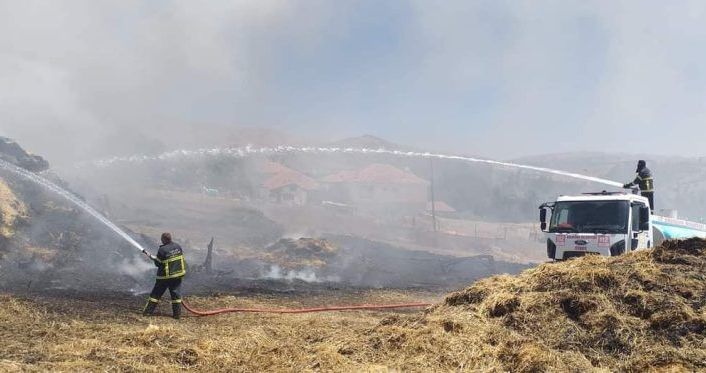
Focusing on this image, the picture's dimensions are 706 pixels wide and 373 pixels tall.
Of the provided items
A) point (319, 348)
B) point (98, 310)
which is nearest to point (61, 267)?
point (98, 310)

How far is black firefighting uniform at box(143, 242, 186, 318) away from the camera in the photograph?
912 centimetres

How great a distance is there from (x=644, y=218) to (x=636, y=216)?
0.16 meters

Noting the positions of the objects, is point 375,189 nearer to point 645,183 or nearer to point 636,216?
point 645,183

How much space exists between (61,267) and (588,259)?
14111 millimetres

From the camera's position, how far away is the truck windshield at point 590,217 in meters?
11.3

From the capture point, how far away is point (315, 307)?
11.5 metres

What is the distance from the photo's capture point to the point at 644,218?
11312mm

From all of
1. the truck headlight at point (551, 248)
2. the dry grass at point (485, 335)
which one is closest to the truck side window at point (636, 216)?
the truck headlight at point (551, 248)

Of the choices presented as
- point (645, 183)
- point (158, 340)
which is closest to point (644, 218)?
point (645, 183)

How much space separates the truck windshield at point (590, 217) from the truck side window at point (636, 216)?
8.5 inches

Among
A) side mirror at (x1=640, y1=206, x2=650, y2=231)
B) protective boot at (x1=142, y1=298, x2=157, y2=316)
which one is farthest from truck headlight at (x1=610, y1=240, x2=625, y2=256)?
protective boot at (x1=142, y1=298, x2=157, y2=316)

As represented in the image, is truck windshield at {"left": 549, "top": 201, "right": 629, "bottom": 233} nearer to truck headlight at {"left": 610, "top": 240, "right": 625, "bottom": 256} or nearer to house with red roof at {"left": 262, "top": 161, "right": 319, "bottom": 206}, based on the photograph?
truck headlight at {"left": 610, "top": 240, "right": 625, "bottom": 256}

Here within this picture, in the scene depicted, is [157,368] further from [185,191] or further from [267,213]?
[185,191]

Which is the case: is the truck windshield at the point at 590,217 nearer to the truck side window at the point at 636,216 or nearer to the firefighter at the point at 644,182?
the truck side window at the point at 636,216
